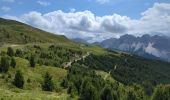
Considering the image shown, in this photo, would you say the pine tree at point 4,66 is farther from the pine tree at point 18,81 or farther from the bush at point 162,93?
the bush at point 162,93

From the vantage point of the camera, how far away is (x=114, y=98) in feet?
440

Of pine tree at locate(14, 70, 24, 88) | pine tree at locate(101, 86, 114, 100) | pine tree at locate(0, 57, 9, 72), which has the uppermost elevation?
pine tree at locate(0, 57, 9, 72)

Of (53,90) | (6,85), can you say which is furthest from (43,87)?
(6,85)

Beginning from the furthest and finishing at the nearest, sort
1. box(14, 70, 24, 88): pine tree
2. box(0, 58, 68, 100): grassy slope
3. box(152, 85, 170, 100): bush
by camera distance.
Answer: box(14, 70, 24, 88): pine tree, box(152, 85, 170, 100): bush, box(0, 58, 68, 100): grassy slope

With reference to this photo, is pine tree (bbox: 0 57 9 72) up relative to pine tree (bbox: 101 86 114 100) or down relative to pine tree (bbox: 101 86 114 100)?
up

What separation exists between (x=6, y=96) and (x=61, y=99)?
21.5m

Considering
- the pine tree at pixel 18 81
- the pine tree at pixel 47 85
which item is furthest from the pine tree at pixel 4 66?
the pine tree at pixel 47 85

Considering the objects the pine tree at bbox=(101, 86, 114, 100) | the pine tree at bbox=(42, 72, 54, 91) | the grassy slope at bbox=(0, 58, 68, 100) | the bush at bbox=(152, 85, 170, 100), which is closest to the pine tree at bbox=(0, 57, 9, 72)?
the grassy slope at bbox=(0, 58, 68, 100)

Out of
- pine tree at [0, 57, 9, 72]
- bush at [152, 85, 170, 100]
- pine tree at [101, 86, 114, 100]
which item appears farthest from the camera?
pine tree at [0, 57, 9, 72]

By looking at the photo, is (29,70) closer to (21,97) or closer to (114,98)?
(114,98)

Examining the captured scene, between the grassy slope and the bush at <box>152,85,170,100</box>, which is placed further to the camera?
the bush at <box>152,85,170,100</box>

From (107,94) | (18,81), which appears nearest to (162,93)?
(107,94)

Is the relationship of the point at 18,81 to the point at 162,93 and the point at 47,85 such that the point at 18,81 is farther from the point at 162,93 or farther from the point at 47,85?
the point at 162,93

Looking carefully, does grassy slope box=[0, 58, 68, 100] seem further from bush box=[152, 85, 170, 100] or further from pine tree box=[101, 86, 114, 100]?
bush box=[152, 85, 170, 100]
